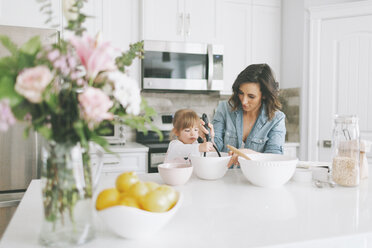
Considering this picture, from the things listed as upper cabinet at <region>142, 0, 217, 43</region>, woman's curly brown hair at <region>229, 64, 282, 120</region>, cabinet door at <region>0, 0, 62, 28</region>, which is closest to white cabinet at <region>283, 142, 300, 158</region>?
upper cabinet at <region>142, 0, 217, 43</region>

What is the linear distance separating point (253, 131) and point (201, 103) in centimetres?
168

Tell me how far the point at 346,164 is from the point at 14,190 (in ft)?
7.46

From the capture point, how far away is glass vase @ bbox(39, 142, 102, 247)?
0.72 meters

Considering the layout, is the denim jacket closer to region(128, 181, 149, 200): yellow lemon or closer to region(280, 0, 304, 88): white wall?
region(128, 181, 149, 200): yellow lemon

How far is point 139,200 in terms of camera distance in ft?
2.57

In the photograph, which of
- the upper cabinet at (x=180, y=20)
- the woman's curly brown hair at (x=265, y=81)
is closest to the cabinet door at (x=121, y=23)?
the upper cabinet at (x=180, y=20)

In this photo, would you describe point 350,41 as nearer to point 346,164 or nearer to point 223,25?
point 223,25

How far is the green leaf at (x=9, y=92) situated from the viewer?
646 mm

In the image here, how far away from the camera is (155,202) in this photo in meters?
0.77

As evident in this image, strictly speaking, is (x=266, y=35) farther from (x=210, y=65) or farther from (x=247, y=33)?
(x=210, y=65)

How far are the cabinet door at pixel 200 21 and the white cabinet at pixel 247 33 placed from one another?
0.23ft

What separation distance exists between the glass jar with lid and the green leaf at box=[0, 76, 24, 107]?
3.92ft

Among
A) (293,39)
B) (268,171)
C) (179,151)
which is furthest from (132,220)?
(293,39)

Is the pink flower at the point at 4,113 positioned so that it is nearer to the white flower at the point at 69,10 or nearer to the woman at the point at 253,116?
the white flower at the point at 69,10
